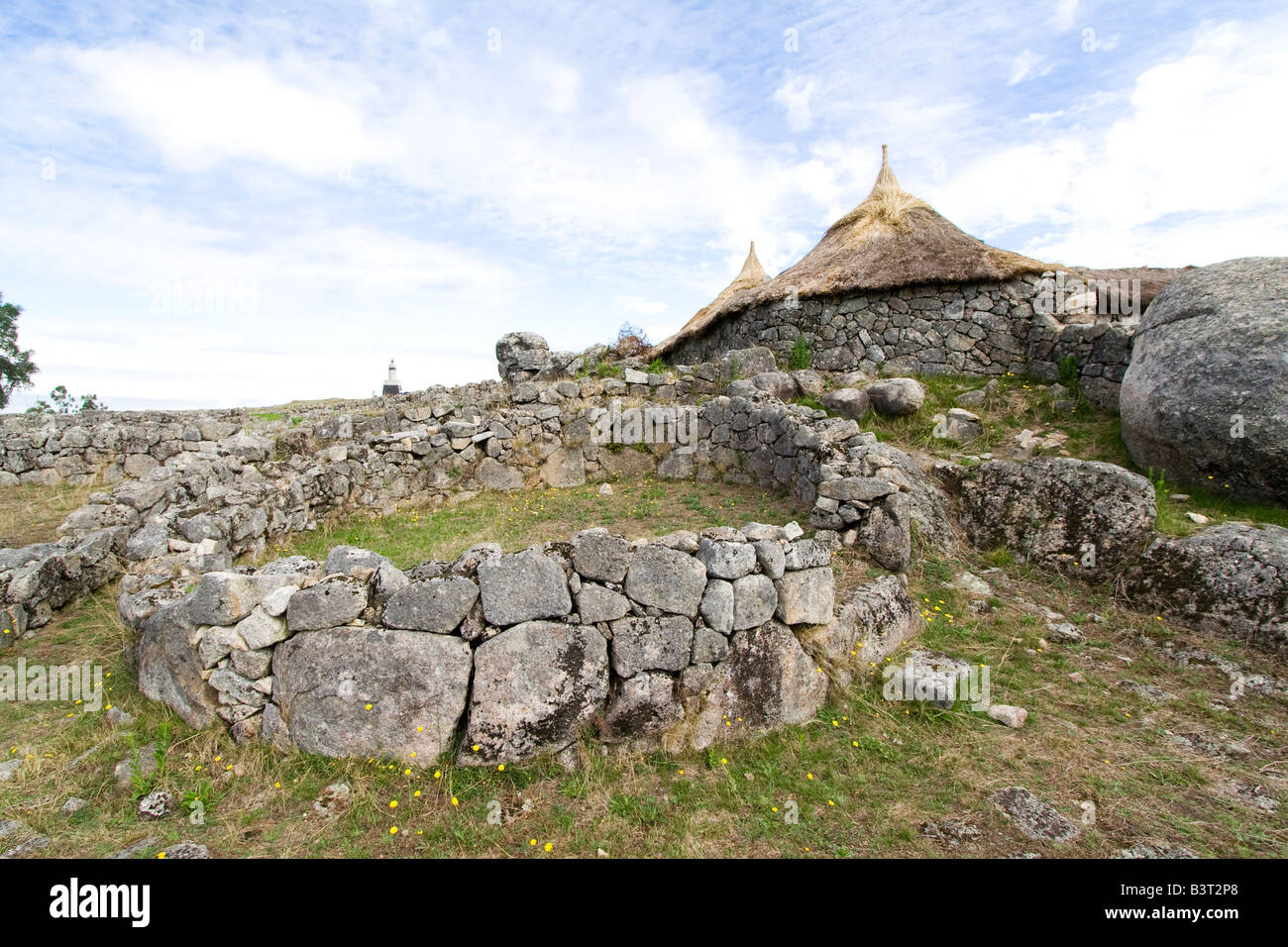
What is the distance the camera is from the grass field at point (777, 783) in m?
3.68

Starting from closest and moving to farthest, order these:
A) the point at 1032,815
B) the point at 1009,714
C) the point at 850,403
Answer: the point at 1032,815 < the point at 1009,714 < the point at 850,403

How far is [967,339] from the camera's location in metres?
13.2

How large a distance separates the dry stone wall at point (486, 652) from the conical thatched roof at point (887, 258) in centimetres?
1122

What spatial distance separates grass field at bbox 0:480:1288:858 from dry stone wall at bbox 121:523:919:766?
21 cm

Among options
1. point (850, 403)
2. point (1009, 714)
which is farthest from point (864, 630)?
point (850, 403)

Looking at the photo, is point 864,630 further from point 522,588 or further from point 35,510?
point 35,510

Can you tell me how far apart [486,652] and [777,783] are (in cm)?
224

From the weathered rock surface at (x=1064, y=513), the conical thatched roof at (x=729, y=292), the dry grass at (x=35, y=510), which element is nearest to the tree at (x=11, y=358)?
the dry grass at (x=35, y=510)

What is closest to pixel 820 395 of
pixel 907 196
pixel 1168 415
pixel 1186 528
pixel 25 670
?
pixel 1168 415

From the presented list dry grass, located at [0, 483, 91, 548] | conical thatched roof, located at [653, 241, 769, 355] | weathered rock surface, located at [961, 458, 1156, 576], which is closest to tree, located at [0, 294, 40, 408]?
dry grass, located at [0, 483, 91, 548]

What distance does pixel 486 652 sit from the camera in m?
4.23

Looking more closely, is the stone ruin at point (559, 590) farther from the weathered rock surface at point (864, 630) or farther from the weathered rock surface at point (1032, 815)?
the weathered rock surface at point (1032, 815)

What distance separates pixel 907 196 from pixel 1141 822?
51.7 feet

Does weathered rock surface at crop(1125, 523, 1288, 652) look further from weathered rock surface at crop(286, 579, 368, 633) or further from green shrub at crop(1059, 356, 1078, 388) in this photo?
weathered rock surface at crop(286, 579, 368, 633)
